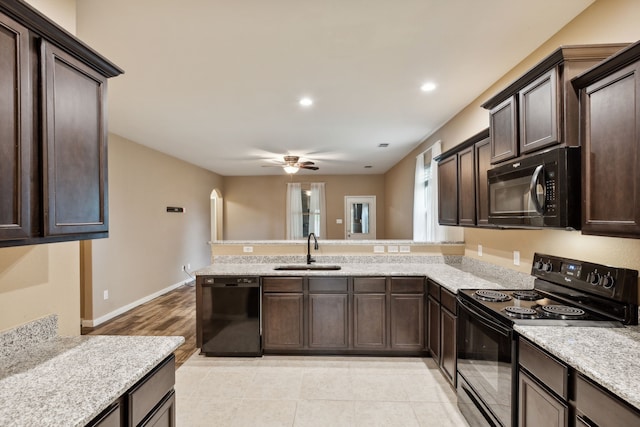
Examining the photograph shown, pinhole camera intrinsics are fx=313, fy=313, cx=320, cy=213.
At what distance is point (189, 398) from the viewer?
2.58 m

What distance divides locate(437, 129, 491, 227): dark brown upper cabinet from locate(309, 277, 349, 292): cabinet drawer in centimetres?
125

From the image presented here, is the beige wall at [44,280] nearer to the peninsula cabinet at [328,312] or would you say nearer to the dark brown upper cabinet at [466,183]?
the peninsula cabinet at [328,312]

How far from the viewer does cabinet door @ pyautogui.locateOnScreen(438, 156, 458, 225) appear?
3.04 metres

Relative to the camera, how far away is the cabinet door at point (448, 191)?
3.04 meters

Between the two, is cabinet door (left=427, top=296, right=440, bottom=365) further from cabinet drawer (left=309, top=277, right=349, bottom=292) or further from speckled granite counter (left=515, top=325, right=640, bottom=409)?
speckled granite counter (left=515, top=325, right=640, bottom=409)

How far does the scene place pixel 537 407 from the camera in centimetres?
150

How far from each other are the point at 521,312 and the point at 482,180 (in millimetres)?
1201

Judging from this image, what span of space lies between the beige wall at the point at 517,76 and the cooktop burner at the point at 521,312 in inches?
20.9

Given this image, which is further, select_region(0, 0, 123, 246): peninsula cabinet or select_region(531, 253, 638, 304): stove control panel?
select_region(531, 253, 638, 304): stove control panel

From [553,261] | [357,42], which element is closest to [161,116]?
[357,42]

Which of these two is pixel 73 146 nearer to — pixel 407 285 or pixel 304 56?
pixel 304 56

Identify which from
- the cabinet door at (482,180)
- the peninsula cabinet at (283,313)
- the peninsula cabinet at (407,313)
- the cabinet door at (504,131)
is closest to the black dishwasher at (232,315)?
the peninsula cabinet at (283,313)

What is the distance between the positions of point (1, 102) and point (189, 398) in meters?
2.43

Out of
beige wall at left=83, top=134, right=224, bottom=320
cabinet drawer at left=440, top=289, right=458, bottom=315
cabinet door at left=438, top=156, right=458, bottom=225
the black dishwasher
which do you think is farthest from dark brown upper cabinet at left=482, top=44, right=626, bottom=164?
beige wall at left=83, top=134, right=224, bottom=320
